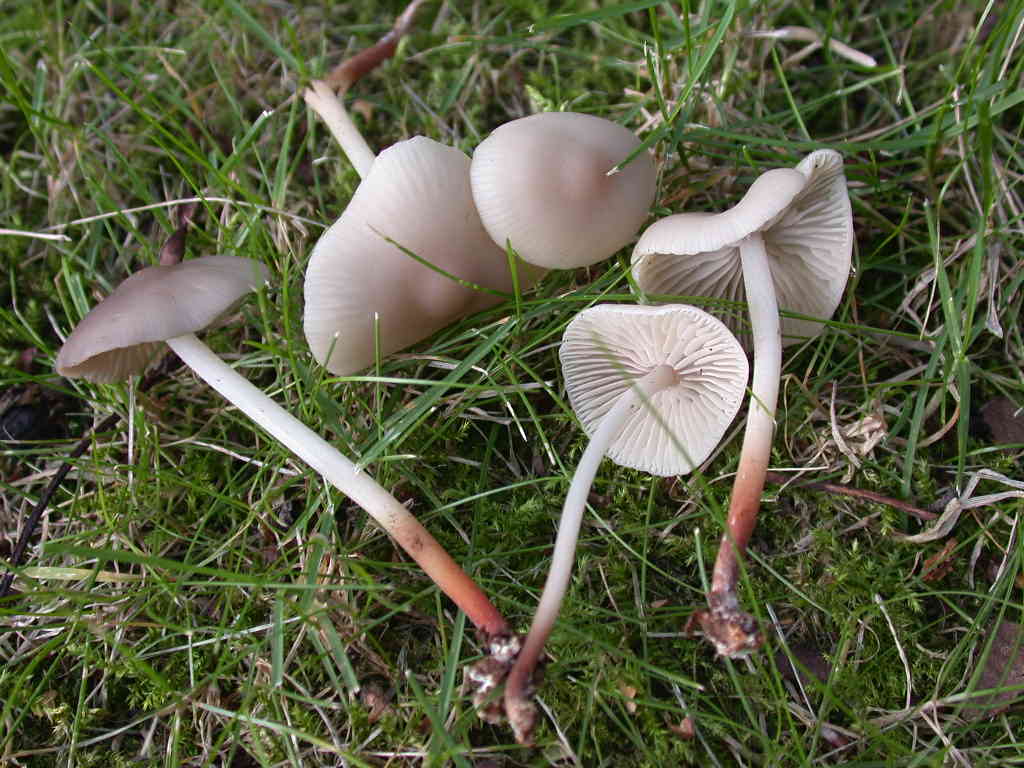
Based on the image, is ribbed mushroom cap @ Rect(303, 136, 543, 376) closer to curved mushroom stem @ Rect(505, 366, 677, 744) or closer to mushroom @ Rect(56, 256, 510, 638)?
mushroom @ Rect(56, 256, 510, 638)

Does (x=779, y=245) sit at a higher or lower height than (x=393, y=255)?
lower

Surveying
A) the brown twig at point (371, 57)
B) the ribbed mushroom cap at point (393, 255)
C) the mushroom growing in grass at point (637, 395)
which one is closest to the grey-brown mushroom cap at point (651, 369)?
the mushroom growing in grass at point (637, 395)

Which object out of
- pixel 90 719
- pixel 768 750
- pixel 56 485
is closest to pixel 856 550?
pixel 768 750

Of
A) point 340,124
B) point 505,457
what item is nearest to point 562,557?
point 505,457

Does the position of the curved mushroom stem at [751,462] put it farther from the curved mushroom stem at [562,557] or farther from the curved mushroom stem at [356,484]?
the curved mushroom stem at [356,484]

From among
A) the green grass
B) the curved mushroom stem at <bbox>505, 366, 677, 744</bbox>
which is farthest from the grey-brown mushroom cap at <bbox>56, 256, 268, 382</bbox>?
the curved mushroom stem at <bbox>505, 366, 677, 744</bbox>

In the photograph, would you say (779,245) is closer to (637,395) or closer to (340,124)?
(637,395)

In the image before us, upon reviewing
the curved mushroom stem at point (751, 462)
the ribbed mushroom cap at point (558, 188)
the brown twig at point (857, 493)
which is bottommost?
the brown twig at point (857, 493)

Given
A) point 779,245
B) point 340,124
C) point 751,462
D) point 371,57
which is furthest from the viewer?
point 371,57
